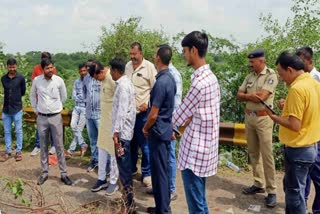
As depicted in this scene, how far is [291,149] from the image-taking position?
13.5 feet

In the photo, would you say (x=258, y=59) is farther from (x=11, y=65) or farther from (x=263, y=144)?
(x=11, y=65)

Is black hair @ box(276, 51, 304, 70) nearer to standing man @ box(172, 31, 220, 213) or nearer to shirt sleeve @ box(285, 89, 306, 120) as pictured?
shirt sleeve @ box(285, 89, 306, 120)

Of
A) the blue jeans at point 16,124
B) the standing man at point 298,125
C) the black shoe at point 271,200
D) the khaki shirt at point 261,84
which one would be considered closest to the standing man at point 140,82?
the khaki shirt at point 261,84

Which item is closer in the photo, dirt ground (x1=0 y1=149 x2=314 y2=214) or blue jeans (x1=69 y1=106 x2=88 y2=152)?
dirt ground (x1=0 y1=149 x2=314 y2=214)

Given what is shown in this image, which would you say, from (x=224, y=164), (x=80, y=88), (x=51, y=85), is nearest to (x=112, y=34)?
(x=80, y=88)

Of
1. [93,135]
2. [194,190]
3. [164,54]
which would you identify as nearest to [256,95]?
[164,54]

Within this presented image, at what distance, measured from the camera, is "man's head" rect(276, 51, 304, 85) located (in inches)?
160

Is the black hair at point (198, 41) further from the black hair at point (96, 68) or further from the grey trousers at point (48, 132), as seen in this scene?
the grey trousers at point (48, 132)

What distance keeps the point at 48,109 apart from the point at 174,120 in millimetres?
2806

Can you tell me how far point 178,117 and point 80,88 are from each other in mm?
3982

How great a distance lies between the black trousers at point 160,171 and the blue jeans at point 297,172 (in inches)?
50.7

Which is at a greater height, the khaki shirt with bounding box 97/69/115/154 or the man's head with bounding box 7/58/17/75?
the man's head with bounding box 7/58/17/75

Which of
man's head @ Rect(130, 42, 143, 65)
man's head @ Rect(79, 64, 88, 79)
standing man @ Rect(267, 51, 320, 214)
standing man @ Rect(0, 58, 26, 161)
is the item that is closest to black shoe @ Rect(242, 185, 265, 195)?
standing man @ Rect(267, 51, 320, 214)

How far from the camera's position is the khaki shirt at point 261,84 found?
526 centimetres
